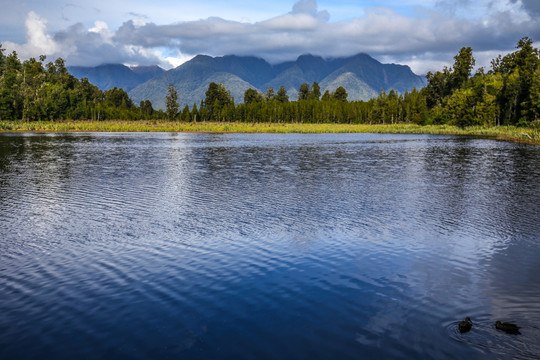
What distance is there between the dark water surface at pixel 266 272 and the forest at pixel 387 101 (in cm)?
8747

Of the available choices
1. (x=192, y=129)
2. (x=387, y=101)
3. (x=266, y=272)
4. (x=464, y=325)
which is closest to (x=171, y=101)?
(x=192, y=129)

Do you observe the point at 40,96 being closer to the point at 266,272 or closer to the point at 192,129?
the point at 192,129

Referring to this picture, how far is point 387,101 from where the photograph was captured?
7416 inches

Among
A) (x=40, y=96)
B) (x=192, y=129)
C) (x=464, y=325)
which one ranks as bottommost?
(x=464, y=325)

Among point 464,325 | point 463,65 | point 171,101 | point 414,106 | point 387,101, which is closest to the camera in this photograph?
point 464,325

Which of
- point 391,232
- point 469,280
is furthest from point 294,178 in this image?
point 469,280

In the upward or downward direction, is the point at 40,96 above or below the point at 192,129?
above

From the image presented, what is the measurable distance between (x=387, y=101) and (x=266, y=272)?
187684mm

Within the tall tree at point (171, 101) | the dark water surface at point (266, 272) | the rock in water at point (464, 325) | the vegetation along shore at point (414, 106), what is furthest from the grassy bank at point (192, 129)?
the rock in water at point (464, 325)

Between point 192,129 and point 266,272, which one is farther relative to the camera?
point 192,129

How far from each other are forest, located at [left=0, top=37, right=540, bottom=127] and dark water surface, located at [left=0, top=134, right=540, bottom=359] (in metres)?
87.5

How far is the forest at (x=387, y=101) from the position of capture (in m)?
114

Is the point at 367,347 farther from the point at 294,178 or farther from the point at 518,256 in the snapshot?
the point at 294,178

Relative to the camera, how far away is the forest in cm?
11375
